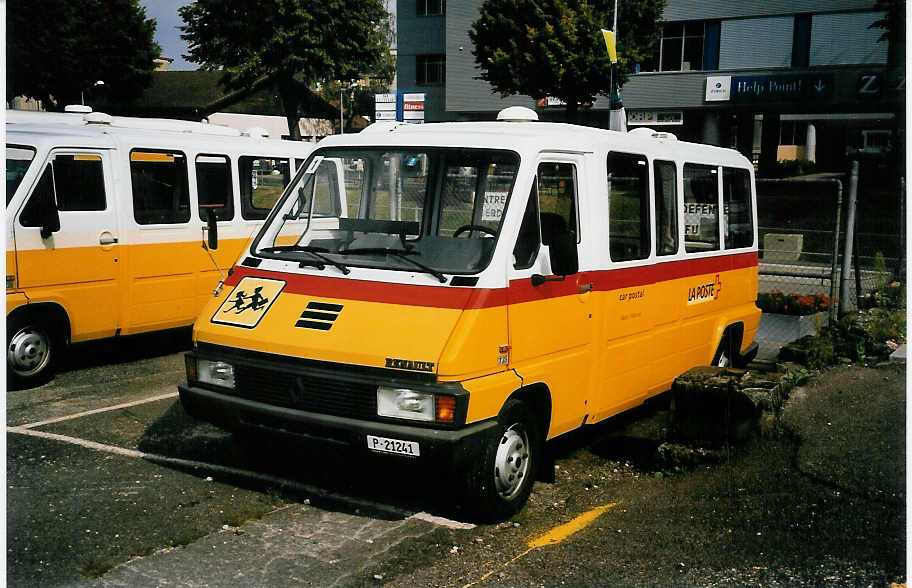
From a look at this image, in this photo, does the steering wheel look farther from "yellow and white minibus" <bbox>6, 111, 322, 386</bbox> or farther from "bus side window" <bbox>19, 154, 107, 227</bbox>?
"bus side window" <bbox>19, 154, 107, 227</bbox>

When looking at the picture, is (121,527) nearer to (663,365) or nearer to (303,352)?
(303,352)

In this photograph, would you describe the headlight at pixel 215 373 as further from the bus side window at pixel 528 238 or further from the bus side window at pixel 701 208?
the bus side window at pixel 701 208

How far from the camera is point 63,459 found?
6777mm

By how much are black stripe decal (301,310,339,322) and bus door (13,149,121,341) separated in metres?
4.36

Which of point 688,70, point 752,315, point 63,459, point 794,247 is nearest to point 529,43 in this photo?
point 688,70

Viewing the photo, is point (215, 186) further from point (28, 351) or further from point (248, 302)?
point (248, 302)

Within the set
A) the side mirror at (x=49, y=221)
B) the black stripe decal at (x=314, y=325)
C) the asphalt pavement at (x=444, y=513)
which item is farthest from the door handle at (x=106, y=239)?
the black stripe decal at (x=314, y=325)

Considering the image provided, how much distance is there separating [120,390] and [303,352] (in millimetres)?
4183

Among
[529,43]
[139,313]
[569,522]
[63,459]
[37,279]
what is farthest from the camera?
[529,43]

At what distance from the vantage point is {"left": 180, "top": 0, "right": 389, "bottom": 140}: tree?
5019cm

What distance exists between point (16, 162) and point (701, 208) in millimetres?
6213

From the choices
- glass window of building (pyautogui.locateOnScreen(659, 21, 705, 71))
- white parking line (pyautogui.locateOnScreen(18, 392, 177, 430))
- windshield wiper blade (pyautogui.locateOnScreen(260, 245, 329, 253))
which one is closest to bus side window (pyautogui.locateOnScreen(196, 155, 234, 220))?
white parking line (pyautogui.locateOnScreen(18, 392, 177, 430))

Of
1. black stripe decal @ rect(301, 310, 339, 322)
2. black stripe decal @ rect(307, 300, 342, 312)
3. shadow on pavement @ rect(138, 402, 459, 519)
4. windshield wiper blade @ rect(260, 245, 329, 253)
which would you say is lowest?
shadow on pavement @ rect(138, 402, 459, 519)

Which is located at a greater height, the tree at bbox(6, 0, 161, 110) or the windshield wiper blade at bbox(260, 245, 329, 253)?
the tree at bbox(6, 0, 161, 110)
